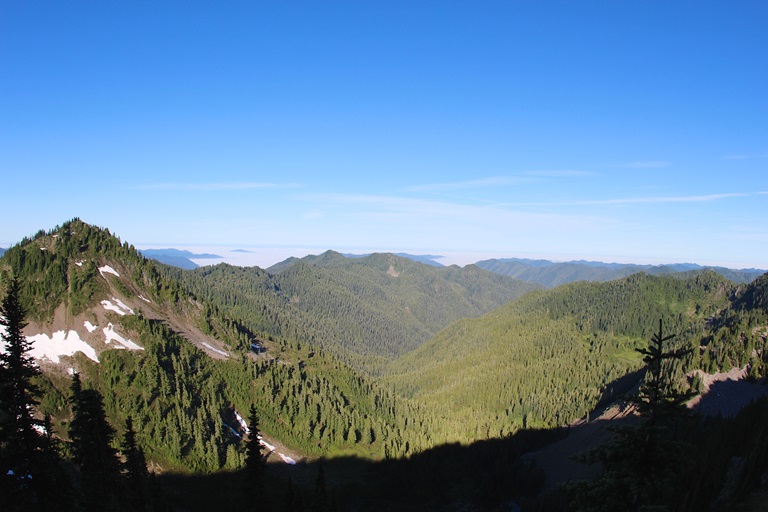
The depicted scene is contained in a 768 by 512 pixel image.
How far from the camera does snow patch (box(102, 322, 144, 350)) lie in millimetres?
120938

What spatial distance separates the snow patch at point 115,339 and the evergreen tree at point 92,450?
9358cm

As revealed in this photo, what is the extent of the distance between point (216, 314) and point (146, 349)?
2151 inches

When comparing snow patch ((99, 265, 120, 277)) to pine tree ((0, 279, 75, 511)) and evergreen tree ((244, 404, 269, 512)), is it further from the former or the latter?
pine tree ((0, 279, 75, 511))

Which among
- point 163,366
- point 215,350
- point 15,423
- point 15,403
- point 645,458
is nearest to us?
point 645,458

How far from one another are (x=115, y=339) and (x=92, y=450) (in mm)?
96884

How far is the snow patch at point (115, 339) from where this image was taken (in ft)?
397

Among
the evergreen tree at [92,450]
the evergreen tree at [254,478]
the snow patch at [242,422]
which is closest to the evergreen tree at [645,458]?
the evergreen tree at [254,478]

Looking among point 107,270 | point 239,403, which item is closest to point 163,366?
point 239,403

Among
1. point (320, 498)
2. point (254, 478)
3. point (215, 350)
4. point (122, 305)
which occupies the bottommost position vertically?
point (320, 498)

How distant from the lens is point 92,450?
126ft

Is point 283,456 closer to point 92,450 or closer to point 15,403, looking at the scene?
point 92,450

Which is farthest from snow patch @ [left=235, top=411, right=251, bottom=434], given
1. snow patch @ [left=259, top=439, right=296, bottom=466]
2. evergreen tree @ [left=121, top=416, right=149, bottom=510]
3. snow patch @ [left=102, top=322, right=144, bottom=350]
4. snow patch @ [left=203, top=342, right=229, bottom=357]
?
evergreen tree @ [left=121, top=416, right=149, bottom=510]

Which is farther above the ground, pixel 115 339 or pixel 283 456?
pixel 115 339

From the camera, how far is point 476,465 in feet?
509
